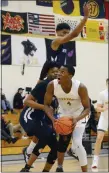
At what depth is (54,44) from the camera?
4.83 metres

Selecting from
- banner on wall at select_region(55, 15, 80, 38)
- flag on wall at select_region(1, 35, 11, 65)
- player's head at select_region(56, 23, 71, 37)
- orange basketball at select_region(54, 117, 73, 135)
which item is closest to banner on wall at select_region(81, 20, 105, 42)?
banner on wall at select_region(55, 15, 80, 38)

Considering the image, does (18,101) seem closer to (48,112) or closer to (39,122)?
(39,122)

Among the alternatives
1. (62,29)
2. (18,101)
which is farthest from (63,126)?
(18,101)

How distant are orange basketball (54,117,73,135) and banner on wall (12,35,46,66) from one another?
794 centimetres

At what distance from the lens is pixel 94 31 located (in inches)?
499

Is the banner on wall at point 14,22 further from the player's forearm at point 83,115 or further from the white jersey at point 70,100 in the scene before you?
the player's forearm at point 83,115

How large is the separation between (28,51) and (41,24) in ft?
3.39

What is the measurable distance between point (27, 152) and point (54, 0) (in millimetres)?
7098

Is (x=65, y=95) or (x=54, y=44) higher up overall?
(x=54, y=44)

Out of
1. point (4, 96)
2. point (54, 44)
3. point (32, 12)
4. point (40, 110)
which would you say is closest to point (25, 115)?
point (40, 110)

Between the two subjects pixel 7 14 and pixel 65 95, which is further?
pixel 7 14

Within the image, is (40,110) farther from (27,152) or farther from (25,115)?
(27,152)

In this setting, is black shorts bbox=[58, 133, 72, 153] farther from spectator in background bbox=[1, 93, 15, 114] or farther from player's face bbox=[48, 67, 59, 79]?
spectator in background bbox=[1, 93, 15, 114]

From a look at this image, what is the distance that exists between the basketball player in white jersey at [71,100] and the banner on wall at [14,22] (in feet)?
25.2
